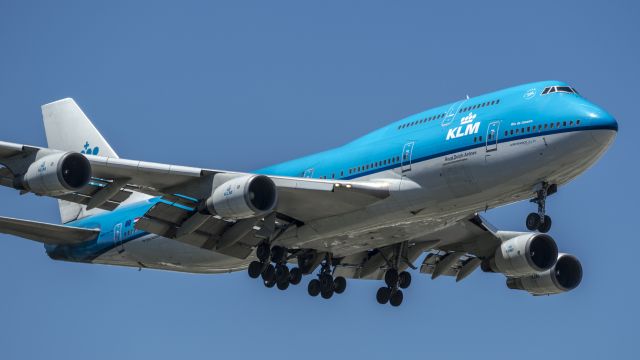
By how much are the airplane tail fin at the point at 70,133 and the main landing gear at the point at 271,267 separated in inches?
456

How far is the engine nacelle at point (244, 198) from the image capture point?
41031mm

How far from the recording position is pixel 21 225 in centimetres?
4666

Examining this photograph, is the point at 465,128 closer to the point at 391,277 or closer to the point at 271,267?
the point at 271,267

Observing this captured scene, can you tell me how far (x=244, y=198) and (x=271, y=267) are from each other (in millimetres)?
6542

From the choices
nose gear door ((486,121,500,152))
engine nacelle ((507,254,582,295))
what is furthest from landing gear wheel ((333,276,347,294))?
nose gear door ((486,121,500,152))

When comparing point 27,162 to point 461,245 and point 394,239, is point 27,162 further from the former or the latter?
point 461,245

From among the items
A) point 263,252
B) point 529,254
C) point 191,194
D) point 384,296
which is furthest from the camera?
point 384,296

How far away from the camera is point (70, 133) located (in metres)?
55.3

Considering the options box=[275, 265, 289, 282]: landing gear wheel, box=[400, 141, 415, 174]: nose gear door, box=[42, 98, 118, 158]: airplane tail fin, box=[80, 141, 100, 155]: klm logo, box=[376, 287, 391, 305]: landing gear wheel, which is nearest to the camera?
box=[400, 141, 415, 174]: nose gear door

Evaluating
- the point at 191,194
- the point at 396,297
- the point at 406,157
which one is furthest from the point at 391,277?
the point at 191,194

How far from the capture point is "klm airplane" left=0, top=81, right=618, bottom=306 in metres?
40.3

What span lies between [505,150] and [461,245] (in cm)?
1185

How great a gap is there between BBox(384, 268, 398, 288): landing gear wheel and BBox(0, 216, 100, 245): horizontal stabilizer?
41.8 feet

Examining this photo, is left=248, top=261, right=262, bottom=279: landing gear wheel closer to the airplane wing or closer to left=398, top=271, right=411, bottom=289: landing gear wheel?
the airplane wing
